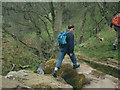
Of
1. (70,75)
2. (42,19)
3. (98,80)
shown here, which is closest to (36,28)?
(42,19)

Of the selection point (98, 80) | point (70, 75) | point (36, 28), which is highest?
point (36, 28)

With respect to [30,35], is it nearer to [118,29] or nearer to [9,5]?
[9,5]

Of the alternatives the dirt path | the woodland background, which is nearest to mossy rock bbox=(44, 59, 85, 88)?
the dirt path

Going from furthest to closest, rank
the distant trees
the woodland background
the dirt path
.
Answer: the woodland background, the distant trees, the dirt path

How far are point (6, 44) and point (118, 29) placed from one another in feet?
46.7

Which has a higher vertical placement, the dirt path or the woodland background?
the woodland background

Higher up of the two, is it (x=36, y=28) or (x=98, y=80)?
(x=36, y=28)

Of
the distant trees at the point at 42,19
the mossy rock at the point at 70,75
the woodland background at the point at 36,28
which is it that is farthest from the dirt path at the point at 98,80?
the distant trees at the point at 42,19

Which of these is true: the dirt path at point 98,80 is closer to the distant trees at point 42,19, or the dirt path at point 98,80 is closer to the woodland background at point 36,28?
the woodland background at point 36,28

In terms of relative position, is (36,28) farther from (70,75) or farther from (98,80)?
(98,80)

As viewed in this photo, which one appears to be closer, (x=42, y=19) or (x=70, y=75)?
(x=70, y=75)

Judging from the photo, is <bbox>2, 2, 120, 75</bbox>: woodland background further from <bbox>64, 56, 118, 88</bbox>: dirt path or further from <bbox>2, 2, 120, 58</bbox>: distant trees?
<bbox>64, 56, 118, 88</bbox>: dirt path

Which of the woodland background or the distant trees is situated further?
the woodland background

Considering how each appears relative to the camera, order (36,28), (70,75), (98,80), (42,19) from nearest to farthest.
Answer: (98,80) < (70,75) < (36,28) < (42,19)
